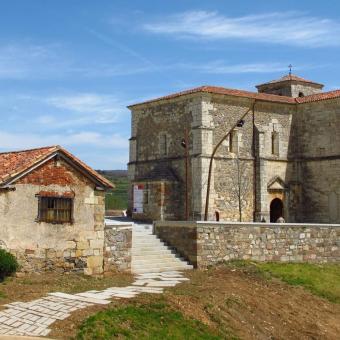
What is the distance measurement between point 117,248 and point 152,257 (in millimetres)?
2605

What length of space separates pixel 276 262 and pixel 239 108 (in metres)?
11.6

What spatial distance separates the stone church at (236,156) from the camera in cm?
3109

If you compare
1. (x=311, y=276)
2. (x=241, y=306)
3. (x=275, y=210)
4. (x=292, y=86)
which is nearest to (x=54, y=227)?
(x=241, y=306)

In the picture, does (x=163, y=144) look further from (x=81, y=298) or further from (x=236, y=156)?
(x=81, y=298)

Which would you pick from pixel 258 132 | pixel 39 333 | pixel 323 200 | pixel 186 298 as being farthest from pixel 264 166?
pixel 39 333

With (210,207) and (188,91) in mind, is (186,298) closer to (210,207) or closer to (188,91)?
(210,207)

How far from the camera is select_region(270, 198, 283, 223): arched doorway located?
3400 cm

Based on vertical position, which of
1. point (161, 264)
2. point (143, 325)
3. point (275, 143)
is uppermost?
point (275, 143)

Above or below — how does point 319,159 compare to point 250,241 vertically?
above

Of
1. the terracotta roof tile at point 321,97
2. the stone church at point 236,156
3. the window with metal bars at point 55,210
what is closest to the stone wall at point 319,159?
the stone church at point 236,156

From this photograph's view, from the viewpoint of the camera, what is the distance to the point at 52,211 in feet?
58.2

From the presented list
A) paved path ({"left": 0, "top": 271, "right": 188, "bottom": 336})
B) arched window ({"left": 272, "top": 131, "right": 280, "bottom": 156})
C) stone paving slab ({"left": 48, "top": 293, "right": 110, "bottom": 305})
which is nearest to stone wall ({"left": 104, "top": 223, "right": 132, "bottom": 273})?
paved path ({"left": 0, "top": 271, "right": 188, "bottom": 336})

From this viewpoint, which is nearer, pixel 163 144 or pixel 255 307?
pixel 255 307

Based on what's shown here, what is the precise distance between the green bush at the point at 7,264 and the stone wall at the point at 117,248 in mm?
3568
